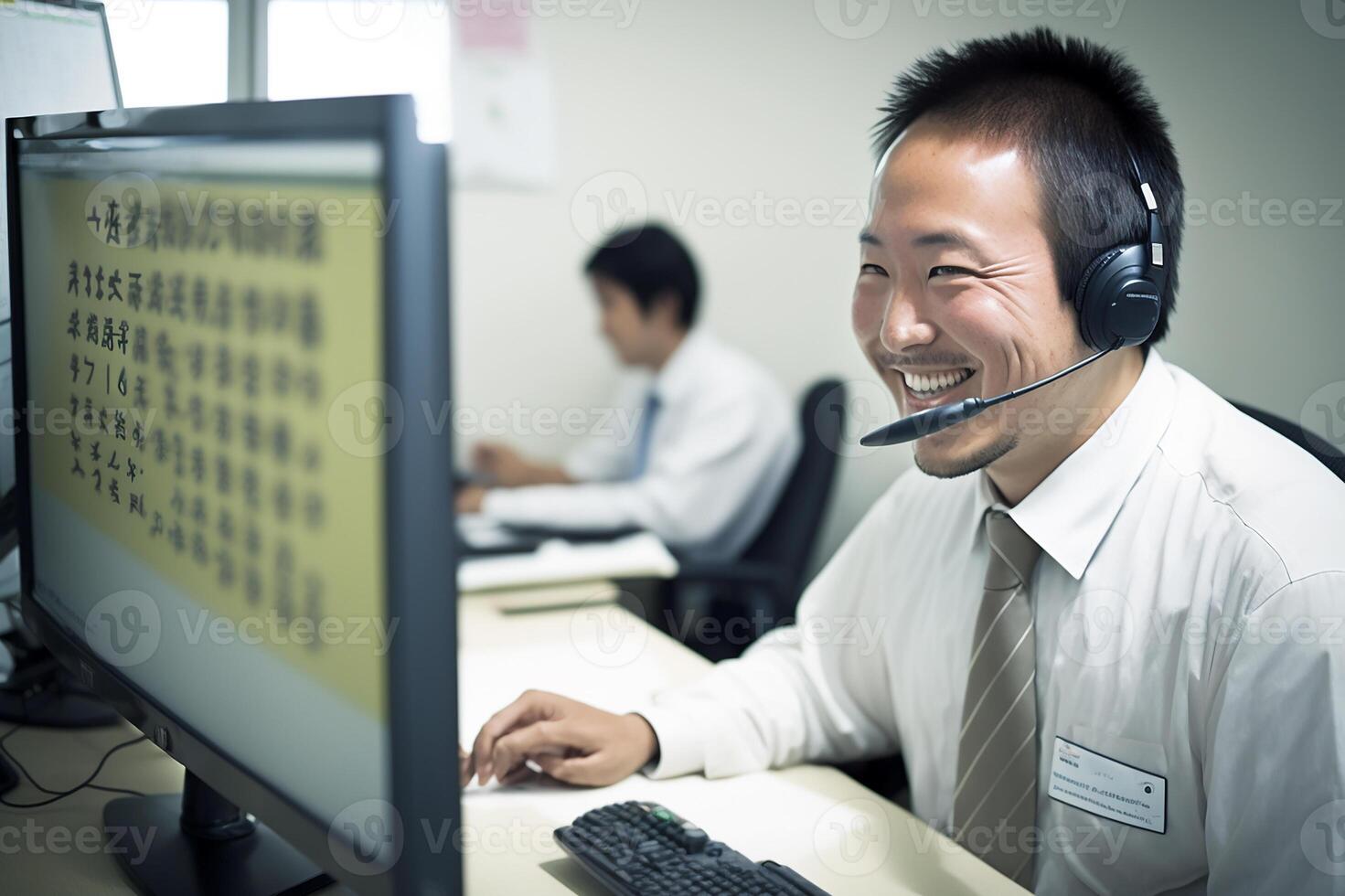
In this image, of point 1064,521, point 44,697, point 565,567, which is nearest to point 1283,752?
point 1064,521

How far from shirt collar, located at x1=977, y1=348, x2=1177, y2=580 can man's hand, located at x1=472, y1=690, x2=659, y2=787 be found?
1.29 feet

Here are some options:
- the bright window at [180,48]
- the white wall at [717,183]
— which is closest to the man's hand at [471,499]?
the white wall at [717,183]

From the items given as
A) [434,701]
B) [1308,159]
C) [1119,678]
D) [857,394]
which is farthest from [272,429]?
[857,394]

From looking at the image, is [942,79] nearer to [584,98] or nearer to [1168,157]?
[1168,157]

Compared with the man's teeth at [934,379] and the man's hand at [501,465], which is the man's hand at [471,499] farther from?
the man's teeth at [934,379]

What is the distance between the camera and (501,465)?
2746 mm

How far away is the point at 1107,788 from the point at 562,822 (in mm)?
442

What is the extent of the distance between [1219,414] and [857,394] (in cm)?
150

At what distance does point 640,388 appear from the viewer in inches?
112

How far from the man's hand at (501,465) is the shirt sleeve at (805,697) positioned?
164 cm

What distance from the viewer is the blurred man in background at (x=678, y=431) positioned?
2.46 meters

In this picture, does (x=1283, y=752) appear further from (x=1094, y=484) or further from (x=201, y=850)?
(x=201, y=850)

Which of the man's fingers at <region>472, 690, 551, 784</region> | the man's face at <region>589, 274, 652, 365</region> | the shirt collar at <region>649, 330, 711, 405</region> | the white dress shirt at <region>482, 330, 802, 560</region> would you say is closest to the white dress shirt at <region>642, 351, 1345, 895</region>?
the man's fingers at <region>472, 690, 551, 784</region>

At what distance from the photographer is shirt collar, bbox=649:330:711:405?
8.42 feet
